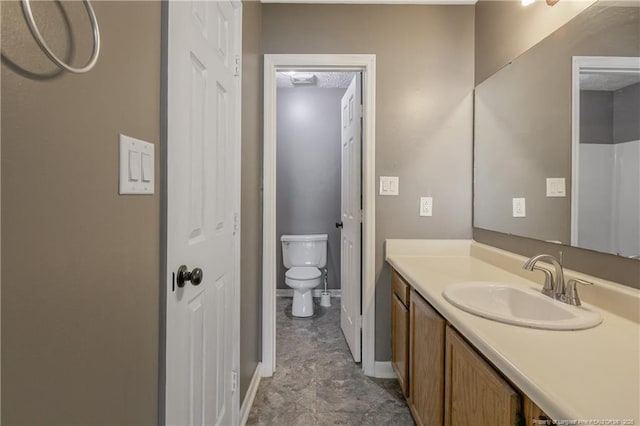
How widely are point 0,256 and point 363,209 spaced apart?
1.84 m

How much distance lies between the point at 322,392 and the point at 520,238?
144cm

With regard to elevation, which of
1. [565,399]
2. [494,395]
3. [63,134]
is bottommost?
[494,395]

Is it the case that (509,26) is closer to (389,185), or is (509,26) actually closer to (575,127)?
(575,127)

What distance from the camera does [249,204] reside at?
1.80 metres

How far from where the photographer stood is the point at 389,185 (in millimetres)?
2090

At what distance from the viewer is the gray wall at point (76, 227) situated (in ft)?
1.46

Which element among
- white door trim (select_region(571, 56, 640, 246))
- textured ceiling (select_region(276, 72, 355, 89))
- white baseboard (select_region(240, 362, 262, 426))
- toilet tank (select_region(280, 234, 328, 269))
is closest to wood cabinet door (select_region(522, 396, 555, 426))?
white door trim (select_region(571, 56, 640, 246))

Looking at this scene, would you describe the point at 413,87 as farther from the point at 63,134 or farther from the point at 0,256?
the point at 0,256

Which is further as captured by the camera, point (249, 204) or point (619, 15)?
point (249, 204)

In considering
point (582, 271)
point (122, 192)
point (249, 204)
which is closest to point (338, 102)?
point (249, 204)

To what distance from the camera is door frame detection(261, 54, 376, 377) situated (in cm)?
207

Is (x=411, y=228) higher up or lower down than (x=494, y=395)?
higher up

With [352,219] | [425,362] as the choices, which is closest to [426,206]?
[352,219]

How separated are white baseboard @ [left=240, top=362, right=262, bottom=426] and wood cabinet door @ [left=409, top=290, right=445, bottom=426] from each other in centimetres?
87
